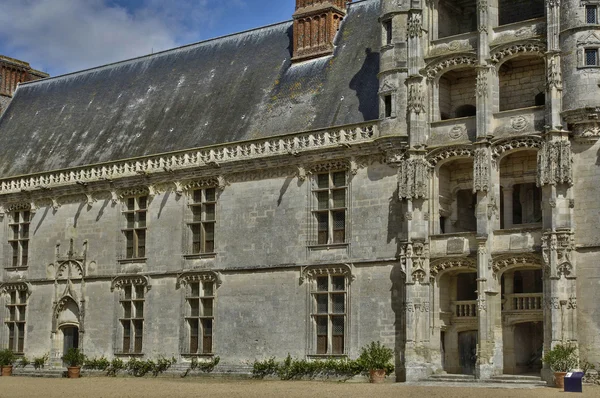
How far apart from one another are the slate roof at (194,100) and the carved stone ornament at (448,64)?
207 cm

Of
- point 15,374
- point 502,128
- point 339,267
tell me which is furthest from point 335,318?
point 15,374

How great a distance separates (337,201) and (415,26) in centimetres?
496

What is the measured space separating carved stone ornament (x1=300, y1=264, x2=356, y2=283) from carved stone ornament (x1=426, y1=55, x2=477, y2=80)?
531 centimetres

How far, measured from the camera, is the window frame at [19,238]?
33469 mm

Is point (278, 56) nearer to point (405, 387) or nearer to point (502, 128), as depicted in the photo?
point (502, 128)

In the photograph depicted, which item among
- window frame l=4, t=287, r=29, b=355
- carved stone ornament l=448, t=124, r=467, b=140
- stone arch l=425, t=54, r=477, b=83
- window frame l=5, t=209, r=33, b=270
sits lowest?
window frame l=4, t=287, r=29, b=355

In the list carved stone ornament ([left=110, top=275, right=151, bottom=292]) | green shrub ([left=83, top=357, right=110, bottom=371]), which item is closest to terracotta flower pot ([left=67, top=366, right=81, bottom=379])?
green shrub ([left=83, top=357, right=110, bottom=371])

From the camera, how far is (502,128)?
78.2 ft

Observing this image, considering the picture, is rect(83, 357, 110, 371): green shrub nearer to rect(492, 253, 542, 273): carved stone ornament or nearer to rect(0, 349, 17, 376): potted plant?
rect(0, 349, 17, 376): potted plant

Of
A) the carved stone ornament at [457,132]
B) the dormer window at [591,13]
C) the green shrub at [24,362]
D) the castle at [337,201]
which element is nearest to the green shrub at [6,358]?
the green shrub at [24,362]

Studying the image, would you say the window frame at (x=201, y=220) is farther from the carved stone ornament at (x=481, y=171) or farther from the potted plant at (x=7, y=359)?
the carved stone ornament at (x=481, y=171)

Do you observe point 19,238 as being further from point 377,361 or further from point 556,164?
point 556,164

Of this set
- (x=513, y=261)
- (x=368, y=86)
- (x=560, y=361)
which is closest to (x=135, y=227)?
(x=368, y=86)

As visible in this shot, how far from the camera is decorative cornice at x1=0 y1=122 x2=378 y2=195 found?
2617 cm
